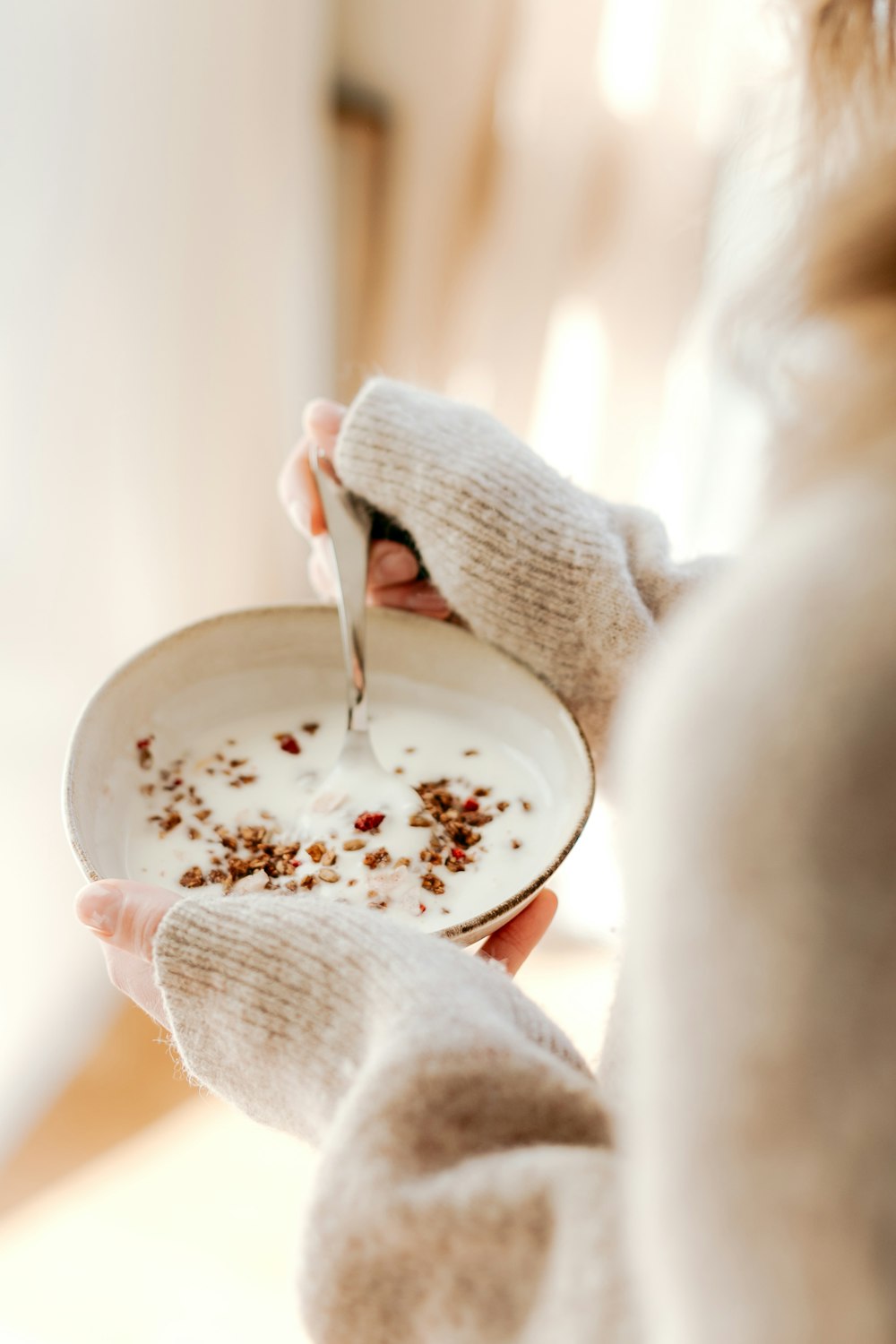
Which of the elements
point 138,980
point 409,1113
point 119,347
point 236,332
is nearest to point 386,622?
point 138,980

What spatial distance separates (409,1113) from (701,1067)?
16 centimetres

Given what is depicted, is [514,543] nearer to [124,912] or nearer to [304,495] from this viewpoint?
[304,495]

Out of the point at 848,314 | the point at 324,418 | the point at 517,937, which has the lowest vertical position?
the point at 517,937

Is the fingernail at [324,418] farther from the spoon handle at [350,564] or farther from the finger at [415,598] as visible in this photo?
the finger at [415,598]

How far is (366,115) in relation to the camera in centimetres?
141

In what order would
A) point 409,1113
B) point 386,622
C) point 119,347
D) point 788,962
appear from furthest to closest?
point 119,347 → point 386,622 → point 409,1113 → point 788,962

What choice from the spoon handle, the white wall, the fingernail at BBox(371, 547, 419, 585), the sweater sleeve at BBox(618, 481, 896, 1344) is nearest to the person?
the sweater sleeve at BBox(618, 481, 896, 1344)

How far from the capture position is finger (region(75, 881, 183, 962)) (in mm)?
535

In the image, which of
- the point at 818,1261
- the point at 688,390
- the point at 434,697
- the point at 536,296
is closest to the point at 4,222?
the point at 434,697

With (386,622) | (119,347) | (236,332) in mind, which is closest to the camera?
(386,622)

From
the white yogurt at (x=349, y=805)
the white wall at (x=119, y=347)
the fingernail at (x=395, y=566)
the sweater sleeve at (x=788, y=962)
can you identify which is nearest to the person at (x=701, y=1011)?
the sweater sleeve at (x=788, y=962)

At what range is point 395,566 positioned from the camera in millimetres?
817

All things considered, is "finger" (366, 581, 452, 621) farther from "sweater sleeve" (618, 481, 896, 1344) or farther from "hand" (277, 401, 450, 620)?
"sweater sleeve" (618, 481, 896, 1344)

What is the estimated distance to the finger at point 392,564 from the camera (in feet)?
2.68
